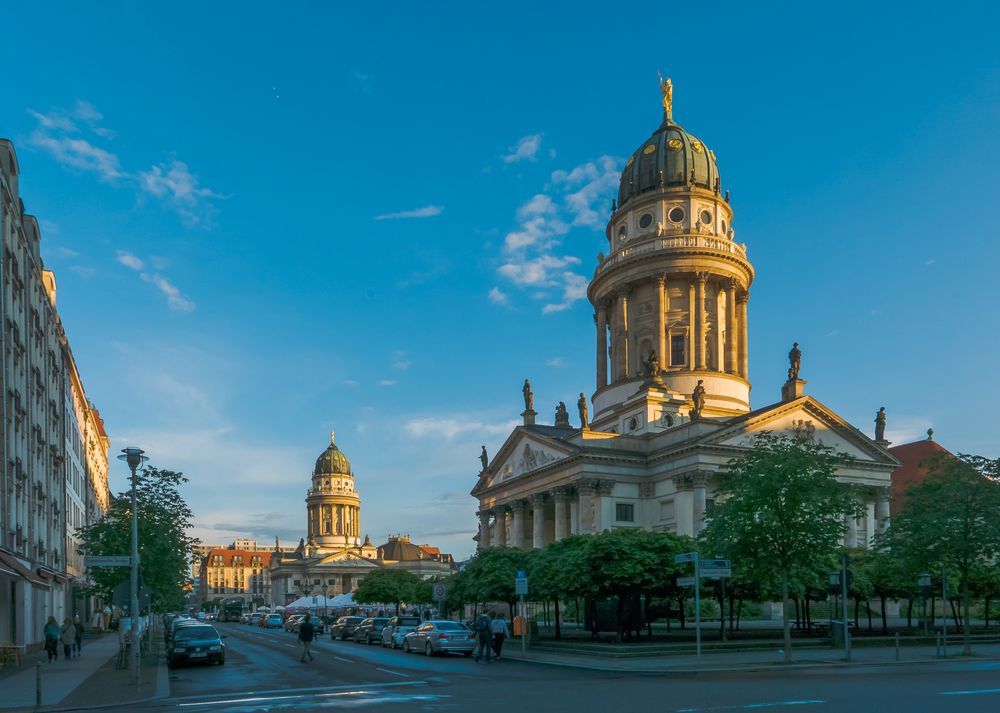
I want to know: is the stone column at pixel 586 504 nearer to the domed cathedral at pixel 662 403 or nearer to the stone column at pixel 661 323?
the domed cathedral at pixel 662 403

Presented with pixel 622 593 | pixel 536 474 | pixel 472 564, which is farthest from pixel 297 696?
pixel 536 474

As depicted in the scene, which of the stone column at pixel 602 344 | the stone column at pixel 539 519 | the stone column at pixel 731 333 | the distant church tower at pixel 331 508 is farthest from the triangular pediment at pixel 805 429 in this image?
the distant church tower at pixel 331 508

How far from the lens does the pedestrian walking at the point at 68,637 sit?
38.0 meters

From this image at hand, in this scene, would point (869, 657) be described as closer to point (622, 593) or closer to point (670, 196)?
point (622, 593)

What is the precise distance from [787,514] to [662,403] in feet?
132

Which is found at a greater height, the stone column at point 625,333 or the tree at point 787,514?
the stone column at point 625,333

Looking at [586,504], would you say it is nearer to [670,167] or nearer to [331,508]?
[670,167]

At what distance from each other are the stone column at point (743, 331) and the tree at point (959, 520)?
4304cm

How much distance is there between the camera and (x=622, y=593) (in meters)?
38.2

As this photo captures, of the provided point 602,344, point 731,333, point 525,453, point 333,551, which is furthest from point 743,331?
point 333,551

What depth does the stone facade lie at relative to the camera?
116ft

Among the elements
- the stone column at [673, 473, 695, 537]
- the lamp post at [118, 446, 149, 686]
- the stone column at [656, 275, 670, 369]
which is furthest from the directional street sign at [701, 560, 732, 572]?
the stone column at [656, 275, 670, 369]

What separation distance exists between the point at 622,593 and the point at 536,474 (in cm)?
3373

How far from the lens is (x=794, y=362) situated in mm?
68438
